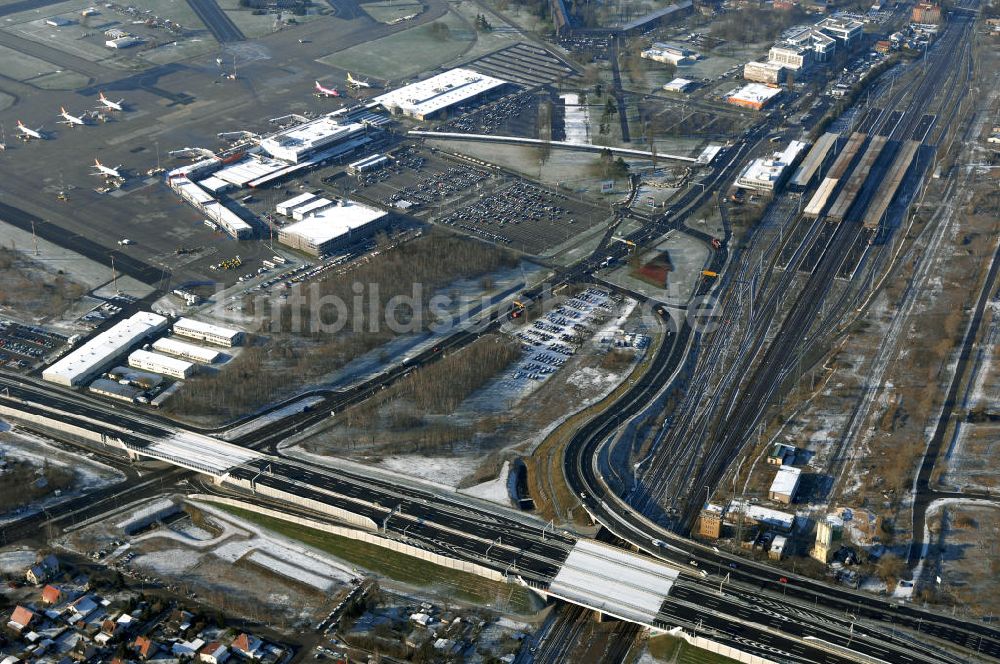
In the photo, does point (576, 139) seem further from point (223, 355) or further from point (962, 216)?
point (223, 355)

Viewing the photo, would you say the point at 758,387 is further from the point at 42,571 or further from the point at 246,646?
the point at 42,571

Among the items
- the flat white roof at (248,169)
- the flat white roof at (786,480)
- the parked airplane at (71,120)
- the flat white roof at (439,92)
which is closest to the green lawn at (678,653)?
the flat white roof at (786,480)

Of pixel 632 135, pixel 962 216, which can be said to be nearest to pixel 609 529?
pixel 962 216

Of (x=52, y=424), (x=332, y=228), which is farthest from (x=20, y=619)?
(x=332, y=228)

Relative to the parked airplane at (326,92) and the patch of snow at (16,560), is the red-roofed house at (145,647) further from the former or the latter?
the parked airplane at (326,92)

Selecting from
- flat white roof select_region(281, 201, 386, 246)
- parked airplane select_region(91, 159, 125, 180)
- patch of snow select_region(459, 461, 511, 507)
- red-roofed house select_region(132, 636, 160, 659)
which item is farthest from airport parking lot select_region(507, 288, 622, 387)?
parked airplane select_region(91, 159, 125, 180)

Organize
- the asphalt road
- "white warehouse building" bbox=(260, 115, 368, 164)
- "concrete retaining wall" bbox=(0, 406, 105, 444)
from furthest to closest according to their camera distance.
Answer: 1. the asphalt road
2. "white warehouse building" bbox=(260, 115, 368, 164)
3. "concrete retaining wall" bbox=(0, 406, 105, 444)

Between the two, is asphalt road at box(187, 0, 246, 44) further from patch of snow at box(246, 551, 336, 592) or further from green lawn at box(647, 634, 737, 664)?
green lawn at box(647, 634, 737, 664)
